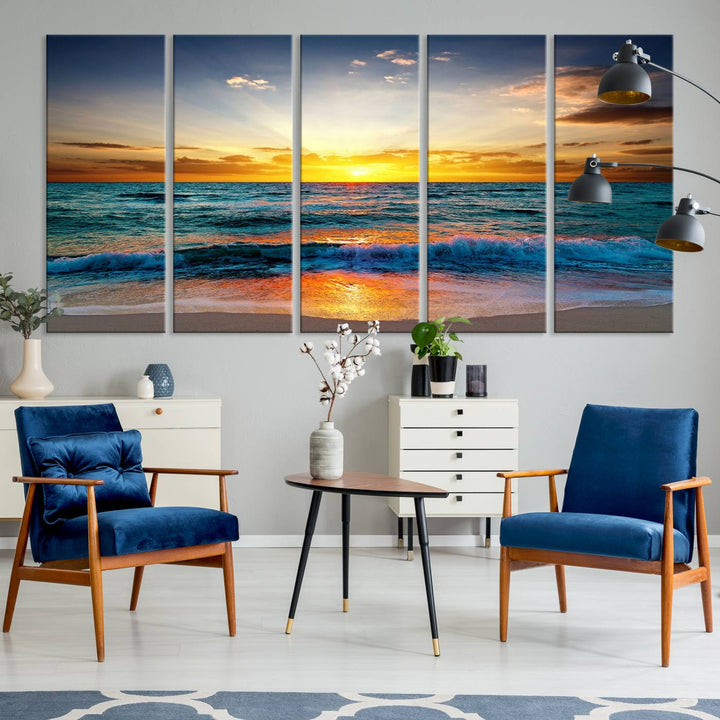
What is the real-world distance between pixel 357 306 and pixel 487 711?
2996 mm

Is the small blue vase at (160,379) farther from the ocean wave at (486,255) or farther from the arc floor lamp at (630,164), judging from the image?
the arc floor lamp at (630,164)

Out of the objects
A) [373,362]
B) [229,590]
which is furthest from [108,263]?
[229,590]

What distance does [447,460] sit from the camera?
491 centimetres

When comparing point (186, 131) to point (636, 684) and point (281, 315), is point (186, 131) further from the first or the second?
point (636, 684)

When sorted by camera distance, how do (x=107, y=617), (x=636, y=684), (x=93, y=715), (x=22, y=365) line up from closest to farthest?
(x=93, y=715), (x=636, y=684), (x=107, y=617), (x=22, y=365)

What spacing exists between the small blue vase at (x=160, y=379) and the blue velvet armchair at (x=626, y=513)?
2.31 meters

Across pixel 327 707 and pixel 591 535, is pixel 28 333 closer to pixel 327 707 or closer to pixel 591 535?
pixel 327 707

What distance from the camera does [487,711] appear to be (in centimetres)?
268

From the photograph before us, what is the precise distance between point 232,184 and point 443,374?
169 cm

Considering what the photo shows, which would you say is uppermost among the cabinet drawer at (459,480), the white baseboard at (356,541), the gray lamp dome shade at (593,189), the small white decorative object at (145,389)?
the gray lamp dome shade at (593,189)

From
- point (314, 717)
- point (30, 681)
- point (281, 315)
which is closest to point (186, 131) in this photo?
point (281, 315)

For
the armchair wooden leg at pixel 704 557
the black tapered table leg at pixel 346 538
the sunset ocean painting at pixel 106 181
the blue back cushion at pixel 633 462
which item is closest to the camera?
the armchair wooden leg at pixel 704 557

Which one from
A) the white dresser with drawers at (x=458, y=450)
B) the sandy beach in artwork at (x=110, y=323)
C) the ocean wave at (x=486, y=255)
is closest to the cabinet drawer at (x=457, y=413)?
the white dresser with drawers at (x=458, y=450)

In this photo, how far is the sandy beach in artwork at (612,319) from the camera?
5.34 meters
